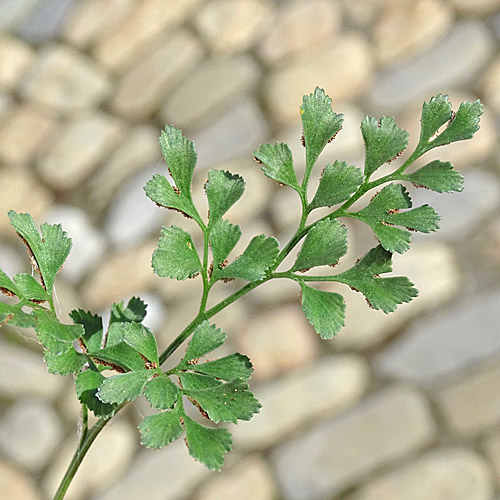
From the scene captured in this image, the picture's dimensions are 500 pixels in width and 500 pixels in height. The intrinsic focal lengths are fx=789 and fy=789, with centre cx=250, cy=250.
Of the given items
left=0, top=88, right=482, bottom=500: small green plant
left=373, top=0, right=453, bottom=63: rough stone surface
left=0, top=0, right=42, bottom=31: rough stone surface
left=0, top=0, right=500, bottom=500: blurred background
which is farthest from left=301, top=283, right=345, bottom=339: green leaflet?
left=0, top=0, right=42, bottom=31: rough stone surface

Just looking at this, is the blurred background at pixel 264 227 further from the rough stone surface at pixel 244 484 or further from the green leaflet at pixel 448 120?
the green leaflet at pixel 448 120

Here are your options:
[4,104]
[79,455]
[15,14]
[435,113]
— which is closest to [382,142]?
[435,113]

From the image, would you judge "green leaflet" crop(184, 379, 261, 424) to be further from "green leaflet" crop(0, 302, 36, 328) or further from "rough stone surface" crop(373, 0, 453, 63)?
"rough stone surface" crop(373, 0, 453, 63)

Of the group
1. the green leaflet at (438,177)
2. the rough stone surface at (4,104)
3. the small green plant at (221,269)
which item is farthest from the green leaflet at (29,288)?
the rough stone surface at (4,104)

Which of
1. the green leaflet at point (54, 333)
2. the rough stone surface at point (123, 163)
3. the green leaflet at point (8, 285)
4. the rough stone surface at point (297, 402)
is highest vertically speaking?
the green leaflet at point (8, 285)

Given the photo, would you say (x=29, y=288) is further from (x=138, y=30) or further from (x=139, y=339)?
(x=138, y=30)
